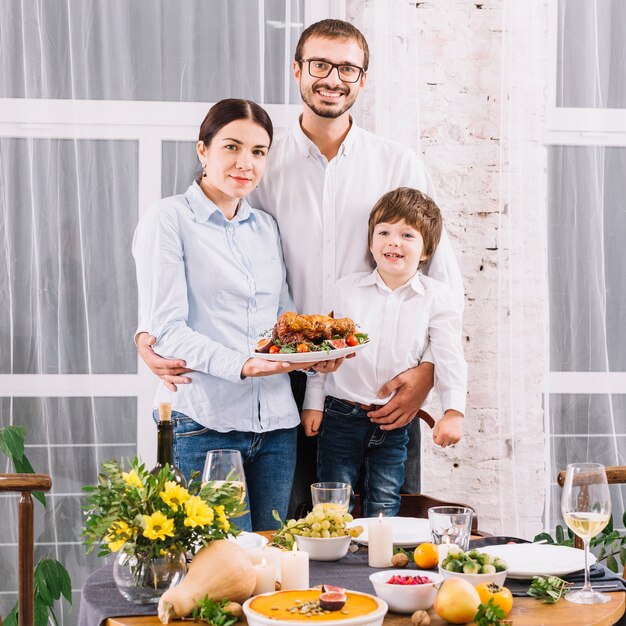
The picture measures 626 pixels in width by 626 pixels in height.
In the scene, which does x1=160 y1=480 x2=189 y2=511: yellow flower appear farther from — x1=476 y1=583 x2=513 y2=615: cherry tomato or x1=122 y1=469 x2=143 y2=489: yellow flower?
x1=476 y1=583 x2=513 y2=615: cherry tomato

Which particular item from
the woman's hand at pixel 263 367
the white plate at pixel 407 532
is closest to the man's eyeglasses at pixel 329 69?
the woman's hand at pixel 263 367

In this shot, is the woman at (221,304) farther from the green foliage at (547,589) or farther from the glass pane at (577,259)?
the glass pane at (577,259)

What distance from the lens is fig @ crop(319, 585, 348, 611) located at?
51.2 inches

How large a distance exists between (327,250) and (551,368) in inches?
46.3

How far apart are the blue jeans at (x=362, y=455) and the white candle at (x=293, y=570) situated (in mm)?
1037

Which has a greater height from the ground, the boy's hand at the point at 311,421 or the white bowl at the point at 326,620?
the boy's hand at the point at 311,421

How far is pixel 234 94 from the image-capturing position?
3117mm

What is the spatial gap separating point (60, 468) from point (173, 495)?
72.1 inches

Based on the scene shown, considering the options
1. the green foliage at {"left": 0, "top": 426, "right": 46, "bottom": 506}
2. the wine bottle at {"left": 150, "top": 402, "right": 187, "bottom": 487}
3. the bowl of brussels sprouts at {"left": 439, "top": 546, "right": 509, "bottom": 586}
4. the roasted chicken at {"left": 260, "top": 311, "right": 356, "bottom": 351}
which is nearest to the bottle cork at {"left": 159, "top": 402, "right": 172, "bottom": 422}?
the wine bottle at {"left": 150, "top": 402, "right": 187, "bottom": 487}

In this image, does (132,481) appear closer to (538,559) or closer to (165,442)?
(165,442)

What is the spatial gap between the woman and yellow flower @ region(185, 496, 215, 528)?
918mm

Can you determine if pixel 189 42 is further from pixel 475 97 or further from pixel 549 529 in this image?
pixel 549 529

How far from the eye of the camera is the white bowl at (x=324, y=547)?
168 cm

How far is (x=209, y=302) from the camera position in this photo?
7.77 ft
